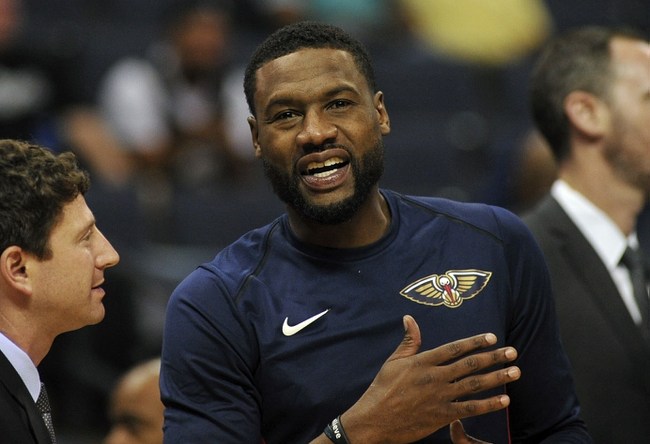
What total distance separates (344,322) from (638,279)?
5.04ft

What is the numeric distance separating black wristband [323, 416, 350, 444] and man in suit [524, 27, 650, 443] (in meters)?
1.14

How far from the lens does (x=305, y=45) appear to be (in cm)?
292

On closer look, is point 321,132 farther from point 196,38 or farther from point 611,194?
point 196,38

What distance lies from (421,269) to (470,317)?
0.17m

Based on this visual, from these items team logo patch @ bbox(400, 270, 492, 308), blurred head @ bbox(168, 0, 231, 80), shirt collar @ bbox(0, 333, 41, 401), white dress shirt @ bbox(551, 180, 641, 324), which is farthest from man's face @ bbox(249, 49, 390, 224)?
blurred head @ bbox(168, 0, 231, 80)

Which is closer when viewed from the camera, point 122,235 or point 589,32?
point 589,32

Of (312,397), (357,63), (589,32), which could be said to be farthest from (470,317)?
(589,32)

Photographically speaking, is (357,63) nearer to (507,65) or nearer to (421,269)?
(421,269)

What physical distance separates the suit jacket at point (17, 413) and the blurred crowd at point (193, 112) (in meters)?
3.24

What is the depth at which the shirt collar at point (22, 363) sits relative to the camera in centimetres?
287

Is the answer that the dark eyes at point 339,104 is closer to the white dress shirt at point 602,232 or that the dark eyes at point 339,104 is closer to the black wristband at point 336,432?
the black wristband at point 336,432

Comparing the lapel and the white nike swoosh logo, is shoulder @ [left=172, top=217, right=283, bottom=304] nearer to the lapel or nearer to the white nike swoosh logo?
the white nike swoosh logo

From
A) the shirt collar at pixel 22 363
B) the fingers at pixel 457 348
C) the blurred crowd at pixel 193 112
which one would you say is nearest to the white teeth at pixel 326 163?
Result: the fingers at pixel 457 348

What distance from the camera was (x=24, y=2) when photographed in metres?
8.50
